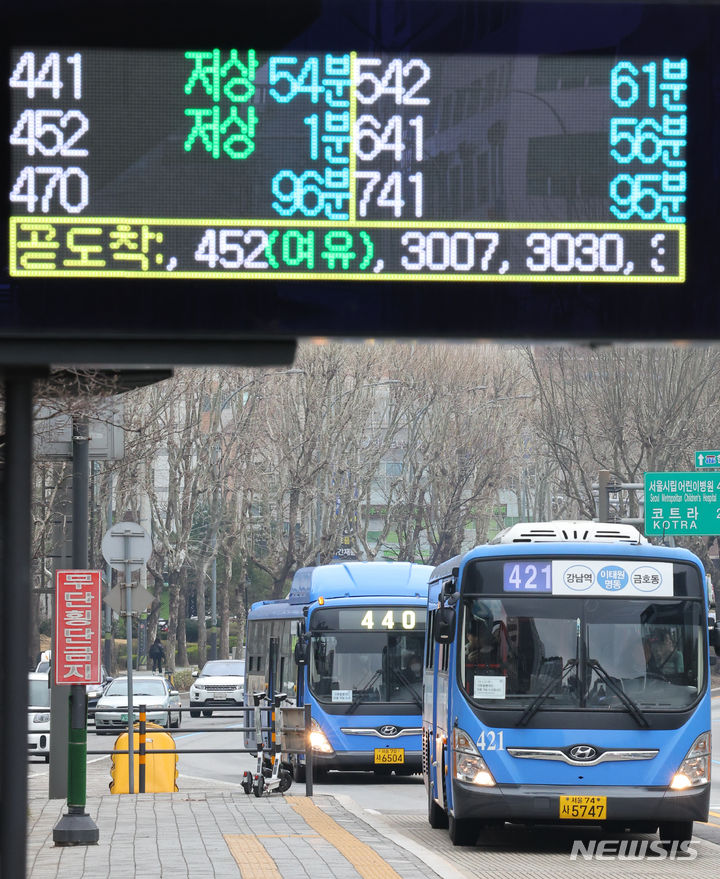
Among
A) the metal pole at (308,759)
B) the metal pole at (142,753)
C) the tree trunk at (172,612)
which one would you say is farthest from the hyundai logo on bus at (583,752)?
the tree trunk at (172,612)

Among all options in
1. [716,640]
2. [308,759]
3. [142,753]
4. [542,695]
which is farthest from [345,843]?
[142,753]

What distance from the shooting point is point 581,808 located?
1398 cm

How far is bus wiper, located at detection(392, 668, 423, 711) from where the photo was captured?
23.5 meters

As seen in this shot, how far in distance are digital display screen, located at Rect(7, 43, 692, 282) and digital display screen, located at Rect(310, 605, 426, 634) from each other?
61.2ft

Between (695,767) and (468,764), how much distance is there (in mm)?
1965

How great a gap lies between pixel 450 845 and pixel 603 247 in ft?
33.6

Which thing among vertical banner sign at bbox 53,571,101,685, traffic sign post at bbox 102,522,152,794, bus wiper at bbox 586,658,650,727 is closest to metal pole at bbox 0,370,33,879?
bus wiper at bbox 586,658,650,727

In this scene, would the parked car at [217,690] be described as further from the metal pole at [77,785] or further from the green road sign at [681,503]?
the metal pole at [77,785]

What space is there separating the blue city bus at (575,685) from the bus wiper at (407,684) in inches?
312

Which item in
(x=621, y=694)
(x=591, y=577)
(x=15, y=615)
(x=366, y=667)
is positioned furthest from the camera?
(x=366, y=667)

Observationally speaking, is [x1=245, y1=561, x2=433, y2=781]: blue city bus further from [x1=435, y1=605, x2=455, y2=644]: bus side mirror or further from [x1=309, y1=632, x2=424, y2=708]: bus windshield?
[x1=435, y1=605, x2=455, y2=644]: bus side mirror

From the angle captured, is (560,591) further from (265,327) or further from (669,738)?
(265,327)

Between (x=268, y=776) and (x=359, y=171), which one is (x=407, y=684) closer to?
(x=268, y=776)

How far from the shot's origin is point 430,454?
5744cm
